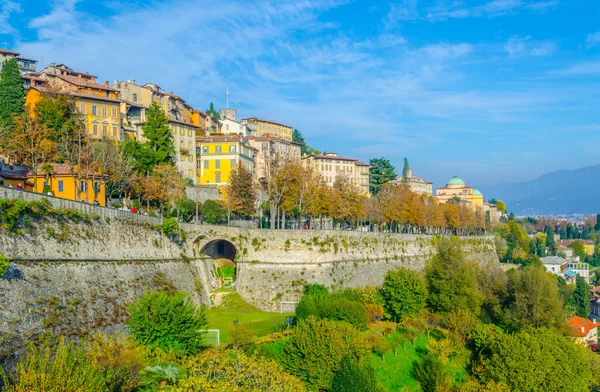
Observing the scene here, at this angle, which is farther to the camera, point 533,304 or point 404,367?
point 533,304

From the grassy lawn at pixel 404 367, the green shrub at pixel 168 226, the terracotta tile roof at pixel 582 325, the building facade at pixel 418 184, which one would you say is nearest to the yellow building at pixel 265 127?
the building facade at pixel 418 184

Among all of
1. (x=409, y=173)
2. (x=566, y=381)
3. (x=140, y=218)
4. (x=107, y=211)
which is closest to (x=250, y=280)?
(x=140, y=218)

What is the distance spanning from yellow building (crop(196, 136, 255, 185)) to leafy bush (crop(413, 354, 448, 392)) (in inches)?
2054

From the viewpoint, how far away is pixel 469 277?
179ft

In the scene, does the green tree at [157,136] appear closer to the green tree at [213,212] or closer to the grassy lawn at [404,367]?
the green tree at [213,212]

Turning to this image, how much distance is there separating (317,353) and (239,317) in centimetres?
1371

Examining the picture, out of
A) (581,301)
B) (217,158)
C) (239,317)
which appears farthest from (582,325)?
(217,158)

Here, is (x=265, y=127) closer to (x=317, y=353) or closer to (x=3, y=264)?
(x=317, y=353)

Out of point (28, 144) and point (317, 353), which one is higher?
point (28, 144)

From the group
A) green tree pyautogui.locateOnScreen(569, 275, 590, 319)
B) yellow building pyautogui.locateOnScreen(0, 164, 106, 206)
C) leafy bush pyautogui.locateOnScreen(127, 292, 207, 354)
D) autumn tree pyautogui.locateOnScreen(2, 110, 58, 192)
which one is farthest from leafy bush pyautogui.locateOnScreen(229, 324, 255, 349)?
green tree pyautogui.locateOnScreen(569, 275, 590, 319)

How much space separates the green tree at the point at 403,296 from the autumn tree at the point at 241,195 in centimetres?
2569

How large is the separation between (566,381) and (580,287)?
207 ft

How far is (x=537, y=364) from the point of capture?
3584 cm

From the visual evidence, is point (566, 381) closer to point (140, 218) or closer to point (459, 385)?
point (459, 385)
